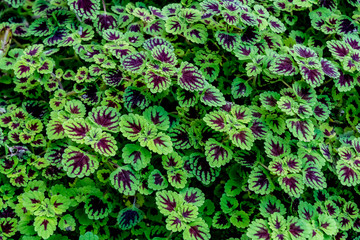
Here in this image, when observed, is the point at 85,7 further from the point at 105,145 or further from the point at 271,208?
the point at 271,208

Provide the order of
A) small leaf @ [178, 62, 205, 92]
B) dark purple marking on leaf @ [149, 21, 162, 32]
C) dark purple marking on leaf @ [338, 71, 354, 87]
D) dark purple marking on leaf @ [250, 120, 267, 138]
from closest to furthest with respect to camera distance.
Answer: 1. small leaf @ [178, 62, 205, 92]
2. dark purple marking on leaf @ [250, 120, 267, 138]
3. dark purple marking on leaf @ [338, 71, 354, 87]
4. dark purple marking on leaf @ [149, 21, 162, 32]

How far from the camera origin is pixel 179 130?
2447 mm

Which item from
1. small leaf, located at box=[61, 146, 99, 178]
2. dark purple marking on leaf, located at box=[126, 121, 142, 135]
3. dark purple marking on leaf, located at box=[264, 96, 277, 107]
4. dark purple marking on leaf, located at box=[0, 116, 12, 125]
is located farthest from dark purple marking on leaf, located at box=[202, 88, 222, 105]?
dark purple marking on leaf, located at box=[0, 116, 12, 125]

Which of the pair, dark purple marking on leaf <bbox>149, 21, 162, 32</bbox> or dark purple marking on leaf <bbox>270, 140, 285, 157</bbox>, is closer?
dark purple marking on leaf <bbox>270, 140, 285, 157</bbox>

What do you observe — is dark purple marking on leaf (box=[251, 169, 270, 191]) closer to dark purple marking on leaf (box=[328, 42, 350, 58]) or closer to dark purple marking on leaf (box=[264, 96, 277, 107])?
dark purple marking on leaf (box=[264, 96, 277, 107])

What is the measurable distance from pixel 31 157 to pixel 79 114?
468mm

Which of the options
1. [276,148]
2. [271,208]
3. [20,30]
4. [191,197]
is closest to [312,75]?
[276,148]

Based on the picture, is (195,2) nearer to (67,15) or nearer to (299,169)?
(67,15)

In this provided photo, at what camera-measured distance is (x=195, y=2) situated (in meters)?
3.03

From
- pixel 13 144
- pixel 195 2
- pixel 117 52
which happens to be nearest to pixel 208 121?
pixel 117 52

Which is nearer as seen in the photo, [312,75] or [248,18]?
[312,75]

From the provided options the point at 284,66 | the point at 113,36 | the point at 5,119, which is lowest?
the point at 5,119

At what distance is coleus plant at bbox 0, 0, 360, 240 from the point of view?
2213 mm

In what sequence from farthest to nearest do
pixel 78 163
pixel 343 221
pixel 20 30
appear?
pixel 20 30
pixel 343 221
pixel 78 163
